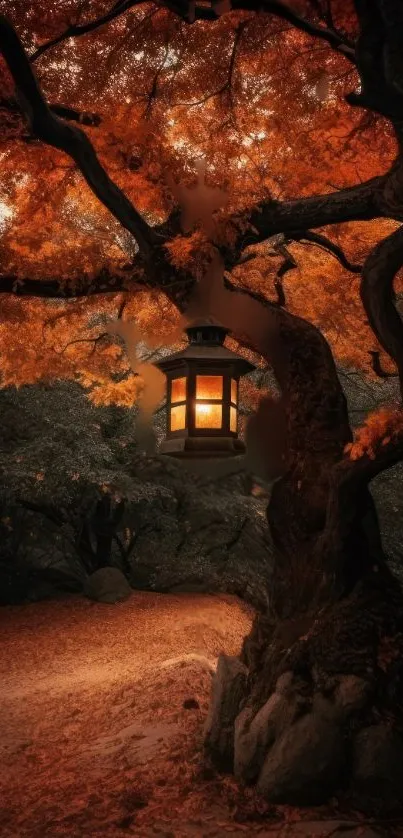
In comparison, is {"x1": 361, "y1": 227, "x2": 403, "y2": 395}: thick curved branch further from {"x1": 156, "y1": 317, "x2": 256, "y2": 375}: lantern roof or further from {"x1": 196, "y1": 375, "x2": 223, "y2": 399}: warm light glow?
{"x1": 196, "y1": 375, "x2": 223, "y2": 399}: warm light glow

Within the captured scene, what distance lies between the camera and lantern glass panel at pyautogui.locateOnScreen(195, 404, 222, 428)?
16.2ft

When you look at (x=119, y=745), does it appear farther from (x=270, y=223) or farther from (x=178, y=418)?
(x=270, y=223)

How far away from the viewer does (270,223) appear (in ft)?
21.1

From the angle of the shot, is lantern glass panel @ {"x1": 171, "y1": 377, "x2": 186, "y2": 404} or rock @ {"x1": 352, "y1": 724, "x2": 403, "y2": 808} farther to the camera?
lantern glass panel @ {"x1": 171, "y1": 377, "x2": 186, "y2": 404}

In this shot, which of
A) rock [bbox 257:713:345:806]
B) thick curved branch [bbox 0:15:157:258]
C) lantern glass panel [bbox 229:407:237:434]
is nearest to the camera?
thick curved branch [bbox 0:15:157:258]

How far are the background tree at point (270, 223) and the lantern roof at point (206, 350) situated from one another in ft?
1.92

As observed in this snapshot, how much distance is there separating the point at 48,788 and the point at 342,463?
3.80 metres

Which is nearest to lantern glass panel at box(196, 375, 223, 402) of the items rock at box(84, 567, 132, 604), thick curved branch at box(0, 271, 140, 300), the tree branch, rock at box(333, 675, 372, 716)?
rock at box(333, 675, 372, 716)

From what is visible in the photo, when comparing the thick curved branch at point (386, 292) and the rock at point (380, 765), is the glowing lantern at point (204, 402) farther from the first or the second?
the rock at point (380, 765)

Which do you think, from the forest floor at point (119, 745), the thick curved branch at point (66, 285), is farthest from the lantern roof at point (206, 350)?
the forest floor at point (119, 745)

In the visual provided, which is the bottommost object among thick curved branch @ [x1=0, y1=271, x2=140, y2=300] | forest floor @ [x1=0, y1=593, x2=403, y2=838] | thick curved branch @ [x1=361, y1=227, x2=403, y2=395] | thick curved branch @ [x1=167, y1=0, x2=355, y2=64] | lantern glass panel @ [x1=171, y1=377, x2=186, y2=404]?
forest floor @ [x1=0, y1=593, x2=403, y2=838]

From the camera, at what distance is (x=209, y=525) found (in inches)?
669

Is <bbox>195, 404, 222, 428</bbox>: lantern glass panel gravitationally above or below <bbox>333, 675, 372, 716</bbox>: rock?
above

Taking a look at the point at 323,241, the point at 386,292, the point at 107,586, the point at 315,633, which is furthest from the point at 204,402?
the point at 107,586
